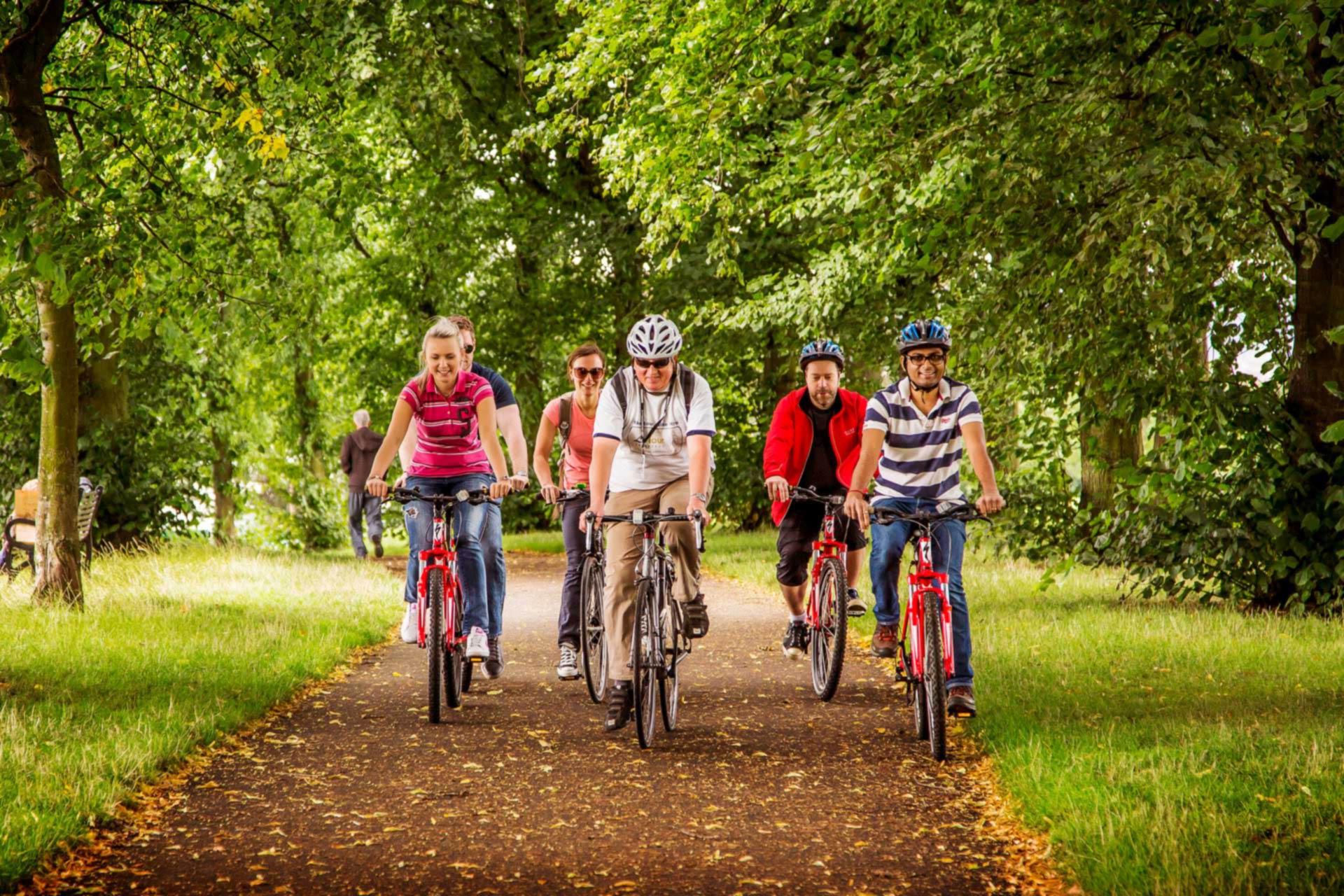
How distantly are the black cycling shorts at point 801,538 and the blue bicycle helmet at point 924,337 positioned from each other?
5.84 feet

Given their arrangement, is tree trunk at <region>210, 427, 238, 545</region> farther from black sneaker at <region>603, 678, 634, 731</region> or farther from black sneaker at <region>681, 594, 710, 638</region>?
black sneaker at <region>603, 678, 634, 731</region>

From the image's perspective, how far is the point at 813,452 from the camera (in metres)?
8.55

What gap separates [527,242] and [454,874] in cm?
1950

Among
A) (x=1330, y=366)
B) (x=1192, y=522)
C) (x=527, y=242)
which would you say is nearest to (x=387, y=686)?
(x=1192, y=522)

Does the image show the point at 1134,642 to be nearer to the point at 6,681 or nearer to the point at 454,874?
the point at 454,874

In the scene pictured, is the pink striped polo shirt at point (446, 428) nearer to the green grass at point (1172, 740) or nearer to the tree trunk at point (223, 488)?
the green grass at point (1172, 740)

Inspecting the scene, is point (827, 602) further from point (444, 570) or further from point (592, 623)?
point (444, 570)

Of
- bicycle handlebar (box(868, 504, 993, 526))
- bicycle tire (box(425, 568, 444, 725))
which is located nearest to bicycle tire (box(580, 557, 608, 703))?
bicycle tire (box(425, 568, 444, 725))

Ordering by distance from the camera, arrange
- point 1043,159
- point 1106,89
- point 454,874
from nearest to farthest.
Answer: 1. point 454,874
2. point 1106,89
3. point 1043,159

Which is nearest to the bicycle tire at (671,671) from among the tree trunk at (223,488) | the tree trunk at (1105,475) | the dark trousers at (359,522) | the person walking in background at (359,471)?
the tree trunk at (1105,475)

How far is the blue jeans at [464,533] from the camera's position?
763cm

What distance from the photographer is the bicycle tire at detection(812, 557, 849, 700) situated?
7488 millimetres

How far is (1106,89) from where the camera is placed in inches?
302

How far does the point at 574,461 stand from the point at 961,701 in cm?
303
